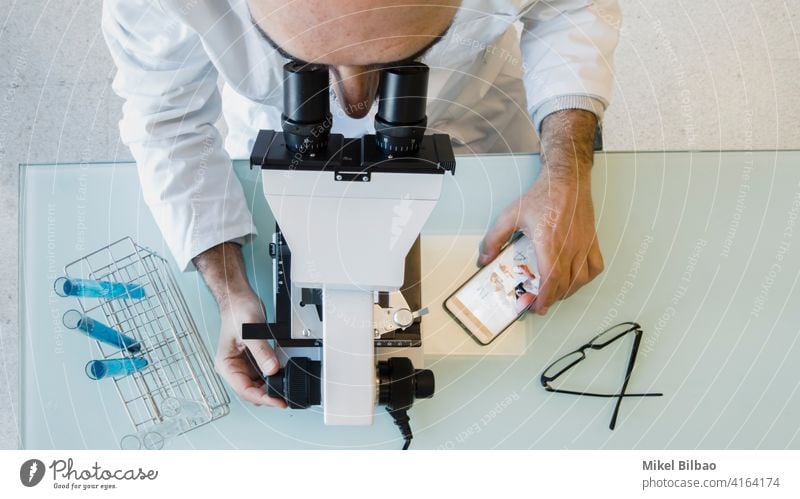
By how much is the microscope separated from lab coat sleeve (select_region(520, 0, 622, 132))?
376 millimetres

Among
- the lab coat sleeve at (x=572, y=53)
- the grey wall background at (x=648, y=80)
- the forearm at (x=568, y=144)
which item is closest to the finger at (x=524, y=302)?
the forearm at (x=568, y=144)

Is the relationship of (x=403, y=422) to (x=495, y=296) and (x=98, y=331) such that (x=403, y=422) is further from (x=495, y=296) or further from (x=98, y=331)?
(x=98, y=331)

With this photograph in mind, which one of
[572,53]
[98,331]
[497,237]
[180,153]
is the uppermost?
[572,53]

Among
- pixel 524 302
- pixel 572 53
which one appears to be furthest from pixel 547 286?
pixel 572 53

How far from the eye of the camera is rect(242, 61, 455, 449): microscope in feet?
1.62

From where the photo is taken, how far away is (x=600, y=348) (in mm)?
777

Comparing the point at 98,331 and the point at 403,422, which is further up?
the point at 98,331

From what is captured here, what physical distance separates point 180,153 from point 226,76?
11cm

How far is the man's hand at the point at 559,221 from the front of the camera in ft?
2.53

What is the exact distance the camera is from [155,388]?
77 centimetres

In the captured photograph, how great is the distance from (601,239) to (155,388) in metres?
0.60

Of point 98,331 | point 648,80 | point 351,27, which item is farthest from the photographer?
point 648,80

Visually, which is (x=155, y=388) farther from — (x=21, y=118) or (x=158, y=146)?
(x=21, y=118)
